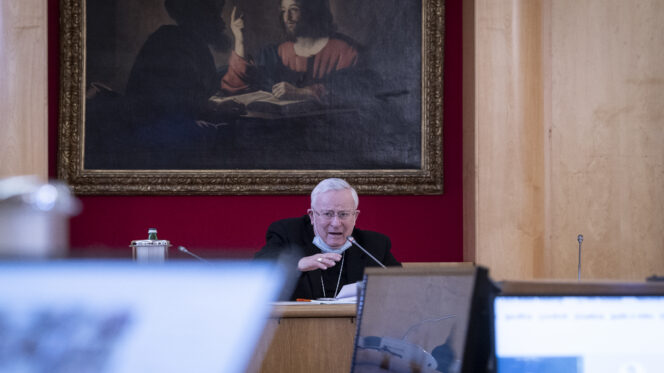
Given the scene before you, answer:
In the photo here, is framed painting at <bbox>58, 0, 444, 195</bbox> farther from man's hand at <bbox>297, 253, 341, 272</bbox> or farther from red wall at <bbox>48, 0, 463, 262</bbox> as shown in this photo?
man's hand at <bbox>297, 253, 341, 272</bbox>

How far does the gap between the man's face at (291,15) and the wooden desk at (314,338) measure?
106 inches

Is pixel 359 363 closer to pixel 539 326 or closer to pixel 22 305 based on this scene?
pixel 539 326

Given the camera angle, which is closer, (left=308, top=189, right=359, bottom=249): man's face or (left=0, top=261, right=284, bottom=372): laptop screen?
(left=0, top=261, right=284, bottom=372): laptop screen

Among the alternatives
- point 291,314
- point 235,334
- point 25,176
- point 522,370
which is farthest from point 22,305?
point 25,176

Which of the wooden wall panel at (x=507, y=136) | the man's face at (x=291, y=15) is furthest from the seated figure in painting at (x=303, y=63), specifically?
the wooden wall panel at (x=507, y=136)

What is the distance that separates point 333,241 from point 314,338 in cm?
115

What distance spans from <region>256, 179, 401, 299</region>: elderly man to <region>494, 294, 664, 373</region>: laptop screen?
100 inches

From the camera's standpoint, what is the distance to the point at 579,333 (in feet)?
4.08

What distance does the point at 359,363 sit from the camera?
4.96 feet

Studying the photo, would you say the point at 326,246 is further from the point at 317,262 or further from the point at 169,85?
the point at 169,85

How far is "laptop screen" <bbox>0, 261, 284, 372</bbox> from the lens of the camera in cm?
68

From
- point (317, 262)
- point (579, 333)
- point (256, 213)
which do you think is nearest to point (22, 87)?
point (256, 213)

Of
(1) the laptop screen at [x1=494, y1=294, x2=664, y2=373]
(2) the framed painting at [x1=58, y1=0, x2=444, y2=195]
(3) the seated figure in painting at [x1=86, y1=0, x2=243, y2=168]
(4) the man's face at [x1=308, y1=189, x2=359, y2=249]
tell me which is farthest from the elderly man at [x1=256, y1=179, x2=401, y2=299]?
(1) the laptop screen at [x1=494, y1=294, x2=664, y2=373]

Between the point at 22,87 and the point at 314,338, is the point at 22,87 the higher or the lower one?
the higher one
